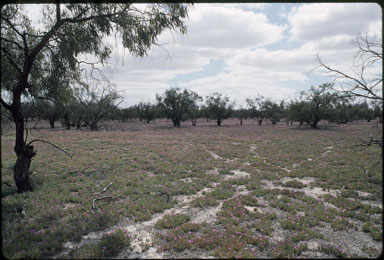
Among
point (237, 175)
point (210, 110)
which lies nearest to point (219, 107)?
point (210, 110)

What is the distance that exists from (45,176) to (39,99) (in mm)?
4400

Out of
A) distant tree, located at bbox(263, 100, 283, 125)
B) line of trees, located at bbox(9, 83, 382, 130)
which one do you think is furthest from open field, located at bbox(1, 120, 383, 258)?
distant tree, located at bbox(263, 100, 283, 125)

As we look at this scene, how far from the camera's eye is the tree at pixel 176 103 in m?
59.2

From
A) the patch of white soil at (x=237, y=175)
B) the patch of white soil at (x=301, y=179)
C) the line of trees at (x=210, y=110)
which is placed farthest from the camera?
the line of trees at (x=210, y=110)

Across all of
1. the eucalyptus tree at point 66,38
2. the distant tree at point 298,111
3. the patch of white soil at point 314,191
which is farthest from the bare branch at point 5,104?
the distant tree at point 298,111

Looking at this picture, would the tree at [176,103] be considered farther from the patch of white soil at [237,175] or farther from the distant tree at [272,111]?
the patch of white soil at [237,175]

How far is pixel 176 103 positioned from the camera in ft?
195

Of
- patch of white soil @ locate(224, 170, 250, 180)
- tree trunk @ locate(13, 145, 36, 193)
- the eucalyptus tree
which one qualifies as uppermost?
the eucalyptus tree

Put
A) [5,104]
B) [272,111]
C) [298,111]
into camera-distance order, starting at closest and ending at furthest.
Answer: [5,104] → [298,111] → [272,111]

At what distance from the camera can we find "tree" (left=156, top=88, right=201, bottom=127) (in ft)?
194

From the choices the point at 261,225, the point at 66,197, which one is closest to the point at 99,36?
the point at 66,197

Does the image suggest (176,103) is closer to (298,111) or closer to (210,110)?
(210,110)

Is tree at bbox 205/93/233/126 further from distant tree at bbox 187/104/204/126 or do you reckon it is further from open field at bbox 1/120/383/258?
open field at bbox 1/120/383/258

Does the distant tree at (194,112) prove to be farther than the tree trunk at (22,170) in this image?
Yes
